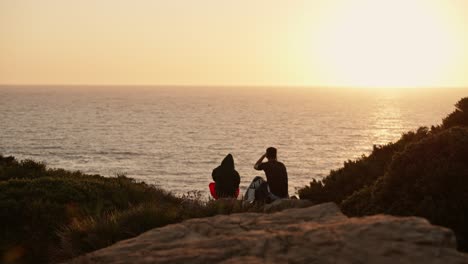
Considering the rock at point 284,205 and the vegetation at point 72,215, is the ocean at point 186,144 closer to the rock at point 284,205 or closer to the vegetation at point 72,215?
the vegetation at point 72,215

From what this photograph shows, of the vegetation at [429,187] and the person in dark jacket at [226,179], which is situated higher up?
the vegetation at [429,187]

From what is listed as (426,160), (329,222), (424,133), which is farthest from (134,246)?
(424,133)

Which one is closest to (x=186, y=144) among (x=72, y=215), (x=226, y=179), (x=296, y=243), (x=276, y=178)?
(x=226, y=179)

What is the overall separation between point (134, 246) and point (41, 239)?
6249 millimetres

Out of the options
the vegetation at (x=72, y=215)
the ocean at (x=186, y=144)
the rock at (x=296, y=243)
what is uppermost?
the rock at (x=296, y=243)

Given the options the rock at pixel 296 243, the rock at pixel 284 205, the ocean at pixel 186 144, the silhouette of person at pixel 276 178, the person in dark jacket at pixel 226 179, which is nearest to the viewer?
the rock at pixel 296 243

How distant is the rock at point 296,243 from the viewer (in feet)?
19.8

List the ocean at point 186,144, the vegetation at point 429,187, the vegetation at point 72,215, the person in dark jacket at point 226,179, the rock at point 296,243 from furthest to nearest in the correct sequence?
1. the ocean at point 186,144
2. the person in dark jacket at point 226,179
3. the vegetation at point 72,215
4. the vegetation at point 429,187
5. the rock at point 296,243

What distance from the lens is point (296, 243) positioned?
6.56 m

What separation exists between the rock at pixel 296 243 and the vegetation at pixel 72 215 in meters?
2.14

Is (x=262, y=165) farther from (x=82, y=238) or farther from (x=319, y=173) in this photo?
(x=319, y=173)

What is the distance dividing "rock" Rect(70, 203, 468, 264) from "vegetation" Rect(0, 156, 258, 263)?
2.14m

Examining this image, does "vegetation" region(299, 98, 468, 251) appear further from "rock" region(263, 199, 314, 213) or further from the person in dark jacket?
the person in dark jacket

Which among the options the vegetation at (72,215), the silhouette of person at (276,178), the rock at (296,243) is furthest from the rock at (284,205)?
the rock at (296,243)
